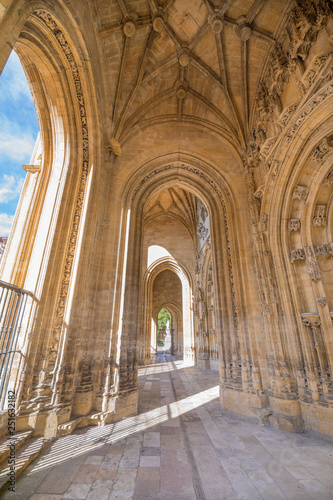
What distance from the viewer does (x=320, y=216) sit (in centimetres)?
498

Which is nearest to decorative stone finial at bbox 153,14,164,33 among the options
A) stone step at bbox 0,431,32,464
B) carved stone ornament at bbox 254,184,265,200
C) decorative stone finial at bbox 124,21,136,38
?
decorative stone finial at bbox 124,21,136,38

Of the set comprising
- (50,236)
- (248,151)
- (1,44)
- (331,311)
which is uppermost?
(248,151)

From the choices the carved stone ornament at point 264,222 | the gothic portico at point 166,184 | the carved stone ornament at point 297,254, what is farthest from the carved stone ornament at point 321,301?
the carved stone ornament at point 264,222

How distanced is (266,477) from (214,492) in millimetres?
772

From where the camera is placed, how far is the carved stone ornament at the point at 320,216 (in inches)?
195

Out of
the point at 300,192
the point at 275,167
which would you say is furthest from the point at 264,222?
the point at 275,167

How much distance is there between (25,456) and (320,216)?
23.2 ft

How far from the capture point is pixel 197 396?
6.50 meters

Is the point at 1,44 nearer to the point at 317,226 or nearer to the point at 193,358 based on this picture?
the point at 317,226

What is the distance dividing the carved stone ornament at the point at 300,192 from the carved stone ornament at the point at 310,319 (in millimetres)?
2796

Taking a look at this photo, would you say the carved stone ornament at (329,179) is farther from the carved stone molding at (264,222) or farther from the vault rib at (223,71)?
the vault rib at (223,71)

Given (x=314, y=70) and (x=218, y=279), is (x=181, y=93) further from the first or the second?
(x=218, y=279)

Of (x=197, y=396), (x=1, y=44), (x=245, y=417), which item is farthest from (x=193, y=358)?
(x=1, y=44)

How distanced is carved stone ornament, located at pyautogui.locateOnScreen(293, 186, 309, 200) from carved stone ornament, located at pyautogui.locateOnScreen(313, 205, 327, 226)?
0.43 meters
